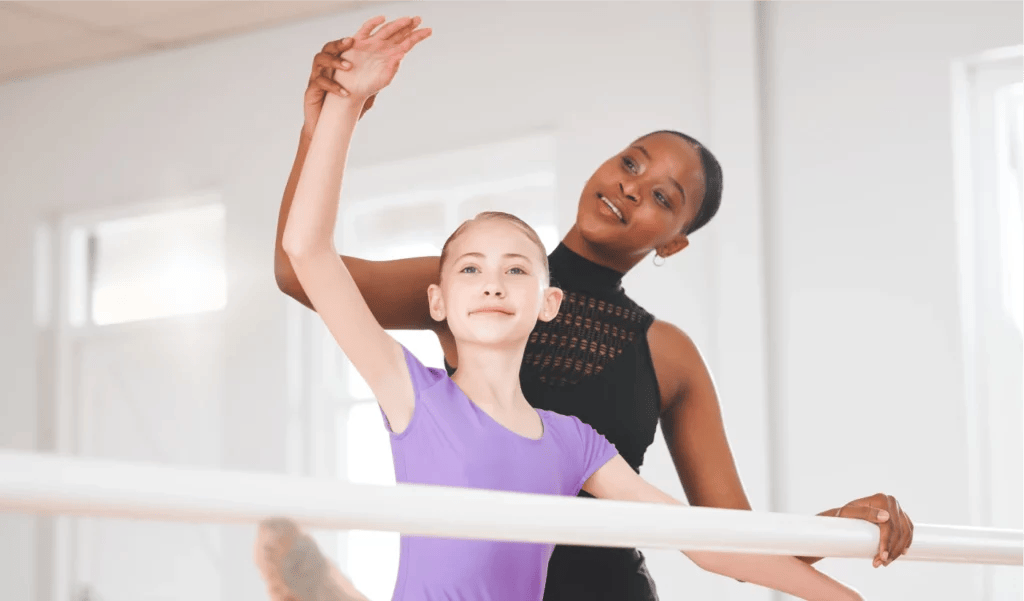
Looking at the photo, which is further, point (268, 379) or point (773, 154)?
point (268, 379)

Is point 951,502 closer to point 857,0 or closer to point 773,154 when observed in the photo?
point 773,154

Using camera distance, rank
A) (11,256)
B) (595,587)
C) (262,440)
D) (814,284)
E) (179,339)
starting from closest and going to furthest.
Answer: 1. (595,587)
2. (814,284)
3. (262,440)
4. (179,339)
5. (11,256)

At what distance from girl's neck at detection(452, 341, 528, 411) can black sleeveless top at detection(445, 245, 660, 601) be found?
23 cm

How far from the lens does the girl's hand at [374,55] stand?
1.00 meters

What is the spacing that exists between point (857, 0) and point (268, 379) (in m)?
2.03

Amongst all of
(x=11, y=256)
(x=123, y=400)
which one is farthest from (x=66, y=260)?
(x=123, y=400)

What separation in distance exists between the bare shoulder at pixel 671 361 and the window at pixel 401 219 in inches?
84.0

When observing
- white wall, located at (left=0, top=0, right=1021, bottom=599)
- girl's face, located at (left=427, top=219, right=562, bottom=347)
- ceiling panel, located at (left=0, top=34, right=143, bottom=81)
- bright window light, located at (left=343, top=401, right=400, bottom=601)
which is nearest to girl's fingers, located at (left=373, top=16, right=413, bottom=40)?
girl's face, located at (left=427, top=219, right=562, bottom=347)

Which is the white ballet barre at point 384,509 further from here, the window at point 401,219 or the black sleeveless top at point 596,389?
the window at point 401,219

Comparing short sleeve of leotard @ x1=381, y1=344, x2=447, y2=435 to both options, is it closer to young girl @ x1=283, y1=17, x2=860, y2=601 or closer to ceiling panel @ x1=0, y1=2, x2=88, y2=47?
young girl @ x1=283, y1=17, x2=860, y2=601

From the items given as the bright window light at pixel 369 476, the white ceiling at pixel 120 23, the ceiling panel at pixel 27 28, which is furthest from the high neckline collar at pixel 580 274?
the ceiling panel at pixel 27 28

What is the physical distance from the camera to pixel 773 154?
3322 mm

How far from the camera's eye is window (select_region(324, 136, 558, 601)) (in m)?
3.69

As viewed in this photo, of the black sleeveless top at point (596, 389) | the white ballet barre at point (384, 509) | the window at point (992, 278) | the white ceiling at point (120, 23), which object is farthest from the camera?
the white ceiling at point (120, 23)
